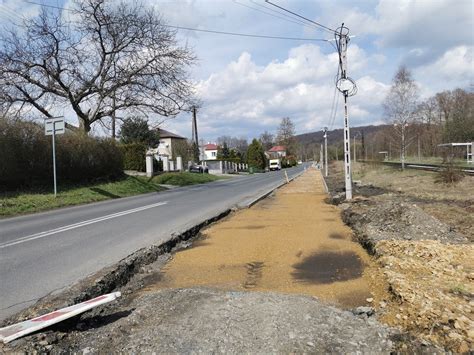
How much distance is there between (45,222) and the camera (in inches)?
539

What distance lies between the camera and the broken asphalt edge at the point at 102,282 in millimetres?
5098

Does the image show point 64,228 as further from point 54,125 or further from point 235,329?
point 54,125

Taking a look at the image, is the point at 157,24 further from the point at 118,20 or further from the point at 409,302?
the point at 409,302

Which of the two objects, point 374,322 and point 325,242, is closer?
point 374,322

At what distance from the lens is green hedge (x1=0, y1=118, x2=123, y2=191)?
19.9 metres

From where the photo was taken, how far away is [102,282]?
20.5 feet

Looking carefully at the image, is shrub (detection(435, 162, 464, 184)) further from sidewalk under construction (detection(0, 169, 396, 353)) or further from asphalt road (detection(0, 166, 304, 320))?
sidewalk under construction (detection(0, 169, 396, 353))

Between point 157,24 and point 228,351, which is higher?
point 157,24

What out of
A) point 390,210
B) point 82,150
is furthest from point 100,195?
point 390,210

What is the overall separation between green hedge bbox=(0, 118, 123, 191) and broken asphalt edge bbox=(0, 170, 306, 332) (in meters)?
13.4

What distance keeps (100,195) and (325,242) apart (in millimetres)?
16321

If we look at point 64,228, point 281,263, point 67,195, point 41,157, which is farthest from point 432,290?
point 41,157

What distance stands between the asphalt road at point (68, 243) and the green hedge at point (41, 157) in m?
5.27

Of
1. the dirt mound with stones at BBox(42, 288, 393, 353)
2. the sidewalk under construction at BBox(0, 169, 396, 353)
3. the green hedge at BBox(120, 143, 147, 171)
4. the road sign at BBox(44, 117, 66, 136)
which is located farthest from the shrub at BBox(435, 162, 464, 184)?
the green hedge at BBox(120, 143, 147, 171)
